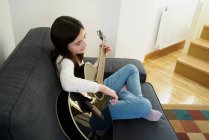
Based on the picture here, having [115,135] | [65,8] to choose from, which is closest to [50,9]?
[65,8]

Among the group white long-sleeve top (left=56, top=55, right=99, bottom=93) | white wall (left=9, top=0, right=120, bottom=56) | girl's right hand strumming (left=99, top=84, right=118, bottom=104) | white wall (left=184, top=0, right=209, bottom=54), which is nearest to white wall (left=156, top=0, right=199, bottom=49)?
white wall (left=184, top=0, right=209, bottom=54)

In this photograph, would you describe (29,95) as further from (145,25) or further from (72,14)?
(145,25)

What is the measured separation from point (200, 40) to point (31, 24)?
2.01 meters

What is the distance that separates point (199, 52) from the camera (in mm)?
2662

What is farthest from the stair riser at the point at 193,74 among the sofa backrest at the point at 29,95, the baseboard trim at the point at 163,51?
the sofa backrest at the point at 29,95

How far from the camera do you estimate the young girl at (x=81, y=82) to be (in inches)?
41.1

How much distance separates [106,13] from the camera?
2082 millimetres

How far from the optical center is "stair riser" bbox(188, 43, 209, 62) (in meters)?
2.61

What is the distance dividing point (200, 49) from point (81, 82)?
2.07 m

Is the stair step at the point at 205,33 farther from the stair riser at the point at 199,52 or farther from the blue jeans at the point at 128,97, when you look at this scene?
the blue jeans at the point at 128,97

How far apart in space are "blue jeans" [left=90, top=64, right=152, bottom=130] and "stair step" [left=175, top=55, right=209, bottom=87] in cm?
127

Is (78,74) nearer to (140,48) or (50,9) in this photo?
(50,9)

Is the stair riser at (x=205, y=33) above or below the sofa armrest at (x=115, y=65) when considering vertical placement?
above

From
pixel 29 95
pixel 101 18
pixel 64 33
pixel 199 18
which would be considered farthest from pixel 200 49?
pixel 29 95
